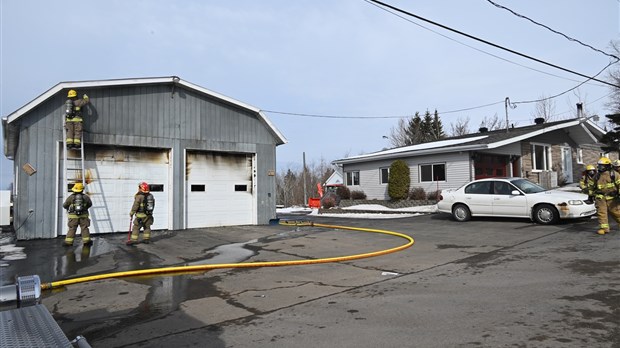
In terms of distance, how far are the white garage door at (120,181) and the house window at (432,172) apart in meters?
14.3

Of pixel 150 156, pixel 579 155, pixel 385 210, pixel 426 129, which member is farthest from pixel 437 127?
pixel 150 156

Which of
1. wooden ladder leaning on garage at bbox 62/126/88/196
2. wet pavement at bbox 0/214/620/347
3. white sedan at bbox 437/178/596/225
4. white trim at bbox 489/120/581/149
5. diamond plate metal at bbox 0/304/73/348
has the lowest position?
wet pavement at bbox 0/214/620/347

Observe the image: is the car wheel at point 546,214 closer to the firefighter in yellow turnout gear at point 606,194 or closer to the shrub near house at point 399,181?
the firefighter in yellow turnout gear at point 606,194

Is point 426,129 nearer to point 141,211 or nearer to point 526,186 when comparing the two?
point 526,186

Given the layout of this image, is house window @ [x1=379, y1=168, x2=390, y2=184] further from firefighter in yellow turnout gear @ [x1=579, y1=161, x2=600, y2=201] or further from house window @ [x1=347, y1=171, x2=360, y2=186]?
firefighter in yellow turnout gear @ [x1=579, y1=161, x2=600, y2=201]

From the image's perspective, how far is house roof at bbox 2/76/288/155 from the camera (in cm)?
1076

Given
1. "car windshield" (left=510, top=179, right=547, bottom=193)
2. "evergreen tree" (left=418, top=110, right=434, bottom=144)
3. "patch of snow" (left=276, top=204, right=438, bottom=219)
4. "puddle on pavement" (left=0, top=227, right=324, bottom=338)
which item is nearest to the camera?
"puddle on pavement" (left=0, top=227, right=324, bottom=338)

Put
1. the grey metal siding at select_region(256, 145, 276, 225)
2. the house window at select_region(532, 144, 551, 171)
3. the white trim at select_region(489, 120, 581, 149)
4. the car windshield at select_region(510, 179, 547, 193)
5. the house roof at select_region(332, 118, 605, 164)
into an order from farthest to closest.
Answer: the house window at select_region(532, 144, 551, 171) < the house roof at select_region(332, 118, 605, 164) < the white trim at select_region(489, 120, 581, 149) < the grey metal siding at select_region(256, 145, 276, 225) < the car windshield at select_region(510, 179, 547, 193)

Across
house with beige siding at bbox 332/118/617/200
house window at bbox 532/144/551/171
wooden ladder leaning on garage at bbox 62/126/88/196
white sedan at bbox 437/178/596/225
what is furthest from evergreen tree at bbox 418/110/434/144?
wooden ladder leaning on garage at bbox 62/126/88/196

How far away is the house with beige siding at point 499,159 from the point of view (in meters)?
20.4

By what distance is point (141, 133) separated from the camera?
12789 millimetres

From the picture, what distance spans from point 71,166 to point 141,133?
221cm

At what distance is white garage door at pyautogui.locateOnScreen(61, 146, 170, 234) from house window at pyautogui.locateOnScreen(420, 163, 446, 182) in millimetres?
14287

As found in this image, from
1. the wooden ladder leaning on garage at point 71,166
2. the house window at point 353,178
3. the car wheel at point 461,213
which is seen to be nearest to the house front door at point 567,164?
the house window at point 353,178
